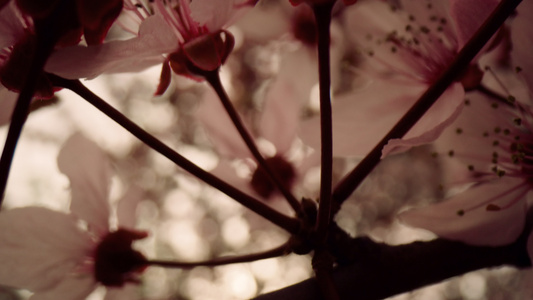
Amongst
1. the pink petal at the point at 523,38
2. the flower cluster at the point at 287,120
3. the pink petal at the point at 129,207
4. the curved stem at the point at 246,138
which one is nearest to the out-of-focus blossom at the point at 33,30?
the flower cluster at the point at 287,120

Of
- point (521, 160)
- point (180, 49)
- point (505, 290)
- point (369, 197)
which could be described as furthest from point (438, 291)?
point (180, 49)

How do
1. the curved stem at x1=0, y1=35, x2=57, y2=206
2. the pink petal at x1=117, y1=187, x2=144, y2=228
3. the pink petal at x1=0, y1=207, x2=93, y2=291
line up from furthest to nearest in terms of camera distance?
the pink petal at x1=117, y1=187, x2=144, y2=228 < the pink petal at x1=0, y1=207, x2=93, y2=291 < the curved stem at x1=0, y1=35, x2=57, y2=206

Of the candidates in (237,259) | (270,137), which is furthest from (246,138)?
(270,137)

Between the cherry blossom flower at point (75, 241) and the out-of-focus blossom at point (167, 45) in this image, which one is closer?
the out-of-focus blossom at point (167, 45)

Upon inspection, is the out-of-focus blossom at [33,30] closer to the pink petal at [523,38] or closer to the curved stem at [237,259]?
the curved stem at [237,259]

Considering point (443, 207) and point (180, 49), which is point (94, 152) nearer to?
point (180, 49)

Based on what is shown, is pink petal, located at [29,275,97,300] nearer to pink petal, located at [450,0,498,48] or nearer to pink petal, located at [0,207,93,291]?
pink petal, located at [0,207,93,291]

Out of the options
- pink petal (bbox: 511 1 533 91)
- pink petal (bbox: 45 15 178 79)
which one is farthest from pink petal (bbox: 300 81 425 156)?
pink petal (bbox: 45 15 178 79)

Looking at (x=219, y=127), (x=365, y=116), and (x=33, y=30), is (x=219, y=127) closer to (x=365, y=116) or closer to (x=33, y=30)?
(x=365, y=116)
